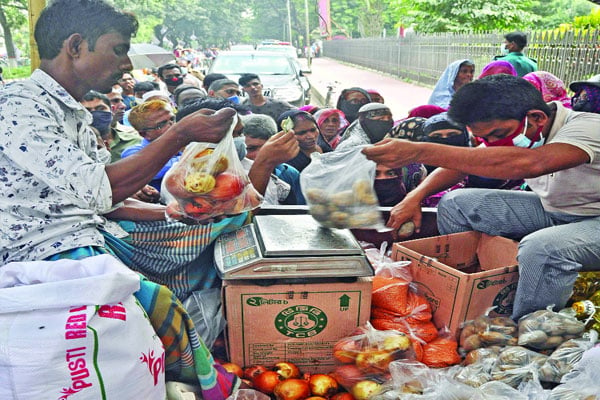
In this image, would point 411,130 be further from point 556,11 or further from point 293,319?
point 556,11

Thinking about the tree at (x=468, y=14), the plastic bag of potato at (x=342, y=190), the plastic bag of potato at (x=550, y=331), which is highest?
the tree at (x=468, y=14)

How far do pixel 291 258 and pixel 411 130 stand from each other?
1.84 m

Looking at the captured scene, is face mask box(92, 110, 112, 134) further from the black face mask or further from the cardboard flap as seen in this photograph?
the black face mask

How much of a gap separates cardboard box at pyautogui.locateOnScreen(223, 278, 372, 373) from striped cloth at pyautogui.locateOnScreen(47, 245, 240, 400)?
24 centimetres

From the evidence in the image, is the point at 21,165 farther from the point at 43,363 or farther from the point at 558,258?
the point at 558,258

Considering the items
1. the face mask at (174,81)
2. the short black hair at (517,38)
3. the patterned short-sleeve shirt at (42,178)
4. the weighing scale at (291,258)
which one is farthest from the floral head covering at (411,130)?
the face mask at (174,81)

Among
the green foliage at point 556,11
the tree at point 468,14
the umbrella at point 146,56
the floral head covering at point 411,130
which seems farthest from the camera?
the green foliage at point 556,11

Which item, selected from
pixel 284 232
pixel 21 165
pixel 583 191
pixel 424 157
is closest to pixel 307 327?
pixel 284 232

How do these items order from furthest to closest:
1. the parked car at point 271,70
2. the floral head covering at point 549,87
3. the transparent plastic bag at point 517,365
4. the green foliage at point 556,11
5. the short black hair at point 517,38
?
the green foliage at point 556,11 → the parked car at point 271,70 → the short black hair at point 517,38 → the floral head covering at point 549,87 → the transparent plastic bag at point 517,365

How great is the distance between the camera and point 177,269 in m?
2.24

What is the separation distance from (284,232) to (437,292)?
771 millimetres

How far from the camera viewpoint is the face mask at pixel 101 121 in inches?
142

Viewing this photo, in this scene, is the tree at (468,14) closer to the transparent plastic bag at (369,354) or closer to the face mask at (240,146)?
the face mask at (240,146)

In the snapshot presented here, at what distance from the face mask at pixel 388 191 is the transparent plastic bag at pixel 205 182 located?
1.16m
